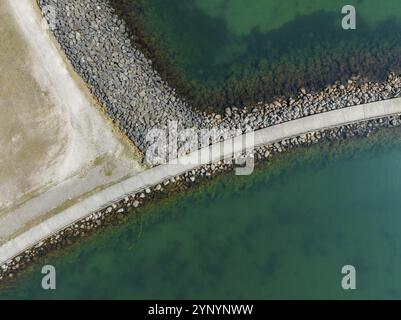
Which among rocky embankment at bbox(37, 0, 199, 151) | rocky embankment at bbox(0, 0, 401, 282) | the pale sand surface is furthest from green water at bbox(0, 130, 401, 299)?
rocky embankment at bbox(37, 0, 199, 151)

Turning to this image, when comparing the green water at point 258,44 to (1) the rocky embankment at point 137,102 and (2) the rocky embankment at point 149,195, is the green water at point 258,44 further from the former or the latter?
(2) the rocky embankment at point 149,195

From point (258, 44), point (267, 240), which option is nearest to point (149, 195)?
point (267, 240)

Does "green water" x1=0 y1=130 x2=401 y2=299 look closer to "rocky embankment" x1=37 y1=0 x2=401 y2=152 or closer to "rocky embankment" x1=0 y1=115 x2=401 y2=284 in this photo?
"rocky embankment" x1=0 y1=115 x2=401 y2=284

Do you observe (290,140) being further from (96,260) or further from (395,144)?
(96,260)

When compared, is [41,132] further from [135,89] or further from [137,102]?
[135,89]

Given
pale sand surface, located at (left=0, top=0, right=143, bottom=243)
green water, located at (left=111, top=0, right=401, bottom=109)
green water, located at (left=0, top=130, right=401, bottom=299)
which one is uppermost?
green water, located at (left=111, top=0, right=401, bottom=109)

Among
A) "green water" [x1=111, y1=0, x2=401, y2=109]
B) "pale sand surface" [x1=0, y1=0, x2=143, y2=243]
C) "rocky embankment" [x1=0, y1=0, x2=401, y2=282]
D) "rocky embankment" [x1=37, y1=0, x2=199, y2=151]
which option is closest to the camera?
"pale sand surface" [x1=0, y1=0, x2=143, y2=243]

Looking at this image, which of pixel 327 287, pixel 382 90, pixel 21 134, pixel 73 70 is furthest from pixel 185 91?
pixel 327 287
